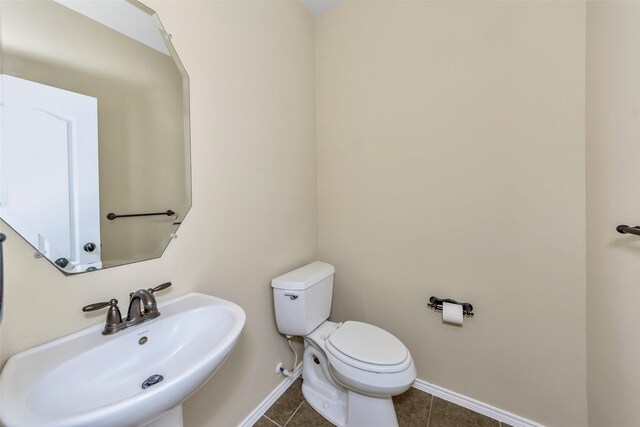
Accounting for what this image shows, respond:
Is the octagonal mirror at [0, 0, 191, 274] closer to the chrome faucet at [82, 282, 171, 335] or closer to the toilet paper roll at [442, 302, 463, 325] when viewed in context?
the chrome faucet at [82, 282, 171, 335]

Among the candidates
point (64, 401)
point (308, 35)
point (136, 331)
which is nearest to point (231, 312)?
point (136, 331)

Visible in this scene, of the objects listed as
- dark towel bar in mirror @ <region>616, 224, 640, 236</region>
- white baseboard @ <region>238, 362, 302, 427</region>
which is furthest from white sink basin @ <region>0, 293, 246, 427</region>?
dark towel bar in mirror @ <region>616, 224, 640, 236</region>

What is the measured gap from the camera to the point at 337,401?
1397 mm

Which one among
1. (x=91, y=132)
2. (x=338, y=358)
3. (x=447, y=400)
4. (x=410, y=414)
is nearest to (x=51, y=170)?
(x=91, y=132)

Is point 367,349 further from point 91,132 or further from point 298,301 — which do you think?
point 91,132

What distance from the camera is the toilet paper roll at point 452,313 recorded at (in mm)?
1326

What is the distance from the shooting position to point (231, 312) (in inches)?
34.8

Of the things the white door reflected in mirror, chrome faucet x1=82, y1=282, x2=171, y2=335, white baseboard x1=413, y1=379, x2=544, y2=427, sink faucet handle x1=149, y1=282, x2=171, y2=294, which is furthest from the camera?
white baseboard x1=413, y1=379, x2=544, y2=427

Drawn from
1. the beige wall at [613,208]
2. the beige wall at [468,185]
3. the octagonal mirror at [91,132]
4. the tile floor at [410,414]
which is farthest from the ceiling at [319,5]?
the tile floor at [410,414]

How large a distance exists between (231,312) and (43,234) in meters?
0.57

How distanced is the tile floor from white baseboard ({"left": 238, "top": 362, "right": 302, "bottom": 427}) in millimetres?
21

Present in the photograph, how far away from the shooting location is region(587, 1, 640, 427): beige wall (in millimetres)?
842

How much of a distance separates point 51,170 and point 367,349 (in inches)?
54.2

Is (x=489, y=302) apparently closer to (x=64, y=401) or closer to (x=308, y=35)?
(x=64, y=401)
